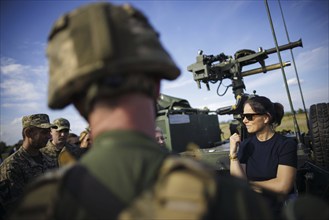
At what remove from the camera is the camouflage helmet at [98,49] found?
0.82m

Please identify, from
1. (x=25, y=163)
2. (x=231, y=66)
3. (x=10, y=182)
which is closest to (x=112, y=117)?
(x=10, y=182)

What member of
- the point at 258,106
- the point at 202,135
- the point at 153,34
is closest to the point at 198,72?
the point at 202,135

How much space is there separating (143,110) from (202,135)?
6.24 m

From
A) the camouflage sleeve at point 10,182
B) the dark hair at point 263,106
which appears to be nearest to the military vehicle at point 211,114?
the dark hair at point 263,106

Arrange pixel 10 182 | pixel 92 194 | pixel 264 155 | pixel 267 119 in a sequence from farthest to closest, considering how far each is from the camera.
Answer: pixel 10 182 → pixel 267 119 → pixel 264 155 → pixel 92 194

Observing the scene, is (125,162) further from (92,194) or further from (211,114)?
(211,114)

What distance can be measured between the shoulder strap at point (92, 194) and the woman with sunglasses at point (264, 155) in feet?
5.91

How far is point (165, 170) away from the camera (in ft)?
2.41

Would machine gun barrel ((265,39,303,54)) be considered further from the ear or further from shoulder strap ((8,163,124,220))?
shoulder strap ((8,163,124,220))

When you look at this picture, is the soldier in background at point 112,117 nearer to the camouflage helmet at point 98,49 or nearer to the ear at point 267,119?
the camouflage helmet at point 98,49

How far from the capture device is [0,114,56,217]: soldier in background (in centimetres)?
306

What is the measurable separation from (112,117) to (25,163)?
335 centimetres

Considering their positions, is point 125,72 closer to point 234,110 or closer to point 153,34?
point 153,34

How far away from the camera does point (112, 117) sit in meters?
0.86
